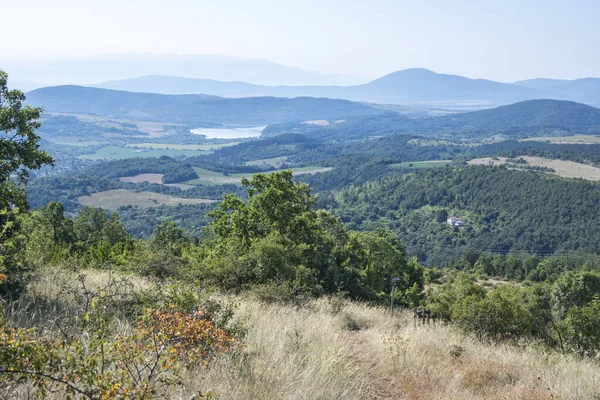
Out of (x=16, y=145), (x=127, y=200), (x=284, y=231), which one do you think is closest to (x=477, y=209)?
(x=127, y=200)

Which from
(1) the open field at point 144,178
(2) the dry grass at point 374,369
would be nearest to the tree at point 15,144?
(2) the dry grass at point 374,369

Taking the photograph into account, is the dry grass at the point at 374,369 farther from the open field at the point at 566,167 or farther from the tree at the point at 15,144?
the open field at the point at 566,167

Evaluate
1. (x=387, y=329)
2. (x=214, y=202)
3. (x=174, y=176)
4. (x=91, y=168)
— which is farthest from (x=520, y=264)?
(x=91, y=168)

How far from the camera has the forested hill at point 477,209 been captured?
4628 inches

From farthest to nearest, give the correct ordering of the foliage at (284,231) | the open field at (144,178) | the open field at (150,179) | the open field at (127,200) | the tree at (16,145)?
the open field at (144,178) → the open field at (150,179) → the open field at (127,200) → the foliage at (284,231) → the tree at (16,145)

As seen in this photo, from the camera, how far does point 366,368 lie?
5.18 m

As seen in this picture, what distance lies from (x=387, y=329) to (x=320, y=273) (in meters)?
9.14

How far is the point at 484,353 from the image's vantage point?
6.46m

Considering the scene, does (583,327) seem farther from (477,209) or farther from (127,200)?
(127,200)

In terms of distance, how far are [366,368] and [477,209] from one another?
485 ft

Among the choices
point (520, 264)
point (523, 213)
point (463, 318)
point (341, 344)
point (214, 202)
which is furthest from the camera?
point (214, 202)

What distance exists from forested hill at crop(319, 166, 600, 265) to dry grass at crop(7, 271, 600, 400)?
101455mm

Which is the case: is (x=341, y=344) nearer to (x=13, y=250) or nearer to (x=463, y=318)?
(x=13, y=250)

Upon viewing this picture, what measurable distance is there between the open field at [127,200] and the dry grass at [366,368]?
436 ft
